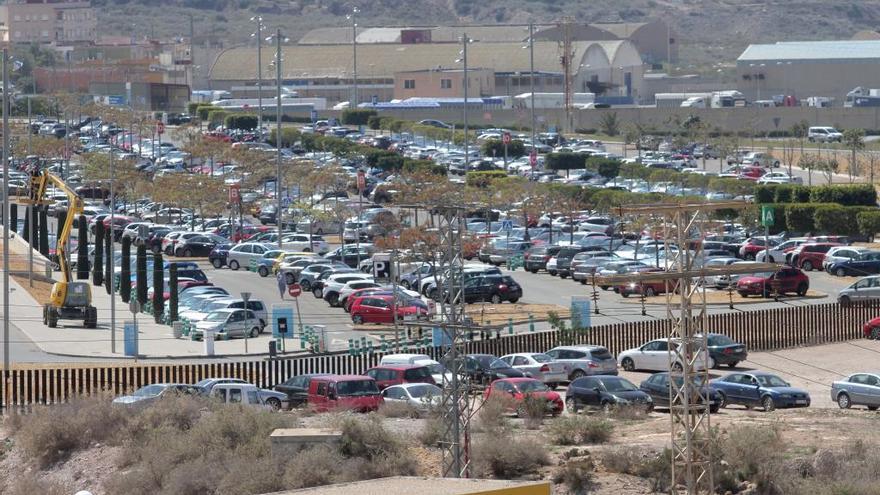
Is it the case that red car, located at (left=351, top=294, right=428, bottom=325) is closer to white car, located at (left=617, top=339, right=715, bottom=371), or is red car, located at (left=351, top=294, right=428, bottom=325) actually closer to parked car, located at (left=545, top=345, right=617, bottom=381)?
white car, located at (left=617, top=339, right=715, bottom=371)

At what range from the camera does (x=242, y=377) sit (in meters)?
43.0

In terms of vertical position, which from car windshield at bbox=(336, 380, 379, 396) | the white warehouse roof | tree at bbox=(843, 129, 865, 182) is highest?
the white warehouse roof

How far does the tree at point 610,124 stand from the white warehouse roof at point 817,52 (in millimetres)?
28222

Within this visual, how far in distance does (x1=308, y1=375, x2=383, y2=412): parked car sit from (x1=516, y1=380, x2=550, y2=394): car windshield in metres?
2.93

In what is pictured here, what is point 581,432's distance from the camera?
35031 mm

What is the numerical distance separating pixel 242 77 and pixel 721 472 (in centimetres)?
13968

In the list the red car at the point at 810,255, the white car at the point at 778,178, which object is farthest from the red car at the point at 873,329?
the white car at the point at 778,178

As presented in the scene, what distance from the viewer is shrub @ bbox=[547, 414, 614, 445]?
34.8m

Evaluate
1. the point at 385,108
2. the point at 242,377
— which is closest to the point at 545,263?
the point at 242,377

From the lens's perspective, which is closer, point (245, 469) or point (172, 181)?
point (245, 469)

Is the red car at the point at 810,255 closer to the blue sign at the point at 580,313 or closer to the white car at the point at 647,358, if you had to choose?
the blue sign at the point at 580,313

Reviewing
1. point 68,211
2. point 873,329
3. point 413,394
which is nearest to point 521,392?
point 413,394

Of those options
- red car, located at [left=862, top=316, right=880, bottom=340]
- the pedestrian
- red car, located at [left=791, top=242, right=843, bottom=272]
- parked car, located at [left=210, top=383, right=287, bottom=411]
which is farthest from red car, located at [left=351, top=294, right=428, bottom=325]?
red car, located at [left=791, top=242, right=843, bottom=272]

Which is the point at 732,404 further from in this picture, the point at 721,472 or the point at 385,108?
the point at 385,108
